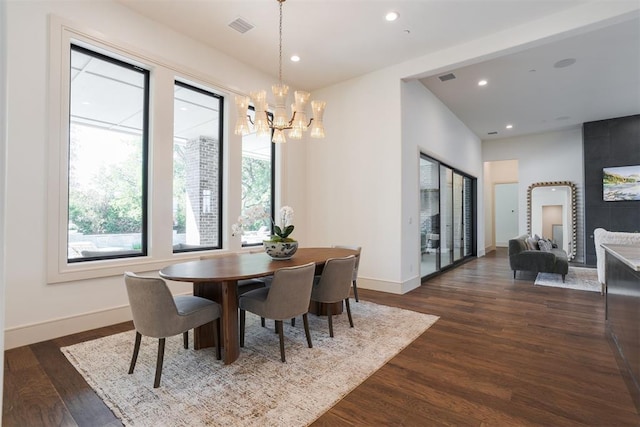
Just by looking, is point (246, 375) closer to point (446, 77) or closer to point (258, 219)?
point (258, 219)

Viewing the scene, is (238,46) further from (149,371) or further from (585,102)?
(585,102)

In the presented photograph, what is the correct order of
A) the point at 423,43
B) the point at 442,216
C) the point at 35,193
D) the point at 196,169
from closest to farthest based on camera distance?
the point at 35,193 < the point at 423,43 < the point at 196,169 < the point at 442,216

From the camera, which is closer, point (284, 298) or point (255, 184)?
point (284, 298)

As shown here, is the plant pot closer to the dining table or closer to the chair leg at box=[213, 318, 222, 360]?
the dining table

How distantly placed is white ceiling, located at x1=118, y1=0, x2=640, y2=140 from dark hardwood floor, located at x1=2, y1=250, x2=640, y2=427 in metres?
3.48

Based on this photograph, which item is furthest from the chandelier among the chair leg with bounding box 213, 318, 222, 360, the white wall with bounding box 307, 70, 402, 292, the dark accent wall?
the dark accent wall

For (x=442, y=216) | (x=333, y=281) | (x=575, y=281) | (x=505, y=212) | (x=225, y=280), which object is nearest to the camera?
(x=225, y=280)

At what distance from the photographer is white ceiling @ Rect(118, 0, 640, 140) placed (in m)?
3.38

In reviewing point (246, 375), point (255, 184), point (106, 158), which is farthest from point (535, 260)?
point (106, 158)

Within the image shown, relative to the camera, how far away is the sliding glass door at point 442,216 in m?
5.65

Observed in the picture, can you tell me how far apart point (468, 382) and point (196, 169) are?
3.98 metres

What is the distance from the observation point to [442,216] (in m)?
6.38

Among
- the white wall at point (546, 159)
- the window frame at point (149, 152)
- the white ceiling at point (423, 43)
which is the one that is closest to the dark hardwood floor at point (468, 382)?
the window frame at point (149, 152)

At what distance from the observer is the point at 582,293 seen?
15.4 feet
